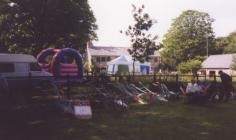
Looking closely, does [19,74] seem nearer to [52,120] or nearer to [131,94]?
[131,94]

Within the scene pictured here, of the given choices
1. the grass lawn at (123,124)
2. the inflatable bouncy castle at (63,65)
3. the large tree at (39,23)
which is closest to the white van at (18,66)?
the inflatable bouncy castle at (63,65)

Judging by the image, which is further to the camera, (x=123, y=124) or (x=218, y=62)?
(x=218, y=62)

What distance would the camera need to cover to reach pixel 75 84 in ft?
74.3

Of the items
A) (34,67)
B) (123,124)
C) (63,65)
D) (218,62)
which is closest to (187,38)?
(218,62)

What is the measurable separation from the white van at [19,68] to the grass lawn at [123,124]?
5168 mm

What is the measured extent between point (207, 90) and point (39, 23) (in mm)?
20415

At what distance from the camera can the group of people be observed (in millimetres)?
16203

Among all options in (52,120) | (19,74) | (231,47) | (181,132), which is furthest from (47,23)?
(231,47)

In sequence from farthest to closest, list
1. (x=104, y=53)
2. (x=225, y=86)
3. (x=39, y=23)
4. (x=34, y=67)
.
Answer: (x=104, y=53), (x=39, y=23), (x=34, y=67), (x=225, y=86)

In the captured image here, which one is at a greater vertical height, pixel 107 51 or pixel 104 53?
pixel 107 51

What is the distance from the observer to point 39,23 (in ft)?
105

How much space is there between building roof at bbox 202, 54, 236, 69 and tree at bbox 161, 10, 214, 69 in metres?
3.59

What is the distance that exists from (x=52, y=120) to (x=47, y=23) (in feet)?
72.0

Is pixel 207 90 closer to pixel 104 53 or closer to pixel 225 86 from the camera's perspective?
pixel 225 86
